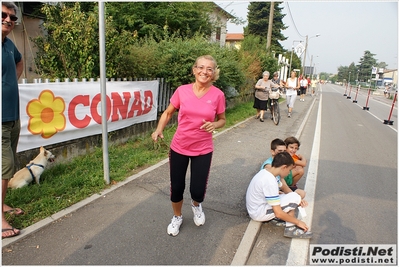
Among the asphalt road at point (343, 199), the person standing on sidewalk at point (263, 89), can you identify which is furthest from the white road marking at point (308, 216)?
the person standing on sidewalk at point (263, 89)

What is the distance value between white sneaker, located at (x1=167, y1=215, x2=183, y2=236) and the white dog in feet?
6.84

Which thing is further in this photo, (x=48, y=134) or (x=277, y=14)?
(x=277, y=14)

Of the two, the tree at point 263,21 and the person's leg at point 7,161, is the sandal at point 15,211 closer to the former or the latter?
the person's leg at point 7,161

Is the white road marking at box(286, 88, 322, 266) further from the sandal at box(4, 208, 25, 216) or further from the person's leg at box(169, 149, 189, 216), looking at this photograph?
the sandal at box(4, 208, 25, 216)

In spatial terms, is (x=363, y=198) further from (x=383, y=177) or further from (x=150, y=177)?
(x=150, y=177)

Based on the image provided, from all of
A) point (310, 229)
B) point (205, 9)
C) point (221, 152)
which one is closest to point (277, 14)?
point (205, 9)

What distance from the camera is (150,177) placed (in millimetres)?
4520

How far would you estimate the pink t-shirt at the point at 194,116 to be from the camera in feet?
8.91

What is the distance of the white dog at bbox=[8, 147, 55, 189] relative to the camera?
3643 mm

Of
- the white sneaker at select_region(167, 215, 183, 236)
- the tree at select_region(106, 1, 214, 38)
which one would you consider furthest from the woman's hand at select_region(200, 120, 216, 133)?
the tree at select_region(106, 1, 214, 38)

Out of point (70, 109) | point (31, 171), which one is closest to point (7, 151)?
point (31, 171)

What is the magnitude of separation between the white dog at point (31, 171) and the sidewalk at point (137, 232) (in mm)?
853

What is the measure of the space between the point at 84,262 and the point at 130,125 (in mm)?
4100

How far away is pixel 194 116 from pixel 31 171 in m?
2.54
